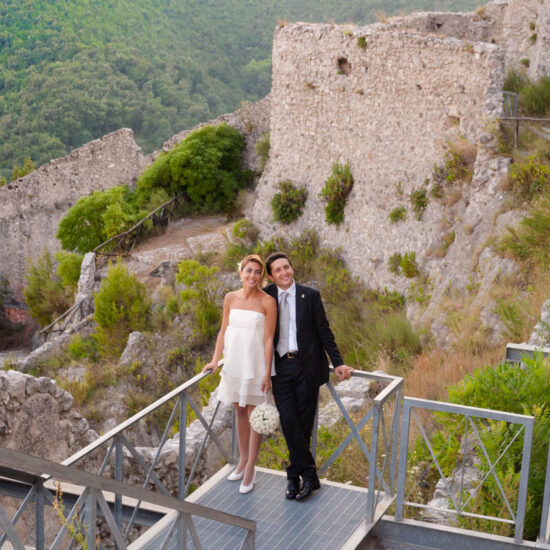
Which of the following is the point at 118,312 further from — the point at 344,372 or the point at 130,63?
the point at 130,63

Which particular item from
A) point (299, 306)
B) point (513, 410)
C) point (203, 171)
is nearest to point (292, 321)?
point (299, 306)

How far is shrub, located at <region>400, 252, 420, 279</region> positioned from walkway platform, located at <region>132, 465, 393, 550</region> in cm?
630

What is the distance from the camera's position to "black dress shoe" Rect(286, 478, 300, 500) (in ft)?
18.3

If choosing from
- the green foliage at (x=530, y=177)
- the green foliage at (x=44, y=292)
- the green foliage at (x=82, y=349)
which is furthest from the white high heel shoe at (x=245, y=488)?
the green foliage at (x=44, y=292)

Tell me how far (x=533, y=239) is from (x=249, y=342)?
16.0 ft

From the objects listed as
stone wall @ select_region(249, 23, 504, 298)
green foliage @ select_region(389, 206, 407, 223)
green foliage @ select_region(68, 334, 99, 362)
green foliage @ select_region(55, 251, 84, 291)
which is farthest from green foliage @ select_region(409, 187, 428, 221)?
green foliage @ select_region(55, 251, 84, 291)

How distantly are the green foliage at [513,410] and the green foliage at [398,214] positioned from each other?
6.49m

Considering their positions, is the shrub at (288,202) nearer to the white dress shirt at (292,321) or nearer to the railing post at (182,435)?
the white dress shirt at (292,321)

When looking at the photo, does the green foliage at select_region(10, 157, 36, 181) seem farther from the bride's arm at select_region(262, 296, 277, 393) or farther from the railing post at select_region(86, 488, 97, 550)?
the railing post at select_region(86, 488, 97, 550)

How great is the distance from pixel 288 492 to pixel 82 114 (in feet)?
102

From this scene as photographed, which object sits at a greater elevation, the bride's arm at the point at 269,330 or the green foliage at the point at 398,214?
the bride's arm at the point at 269,330

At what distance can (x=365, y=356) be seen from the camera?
10.5 meters

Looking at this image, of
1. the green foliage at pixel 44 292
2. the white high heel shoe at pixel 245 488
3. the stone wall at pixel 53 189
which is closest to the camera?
the white high heel shoe at pixel 245 488

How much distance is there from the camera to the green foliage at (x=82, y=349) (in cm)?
1435
